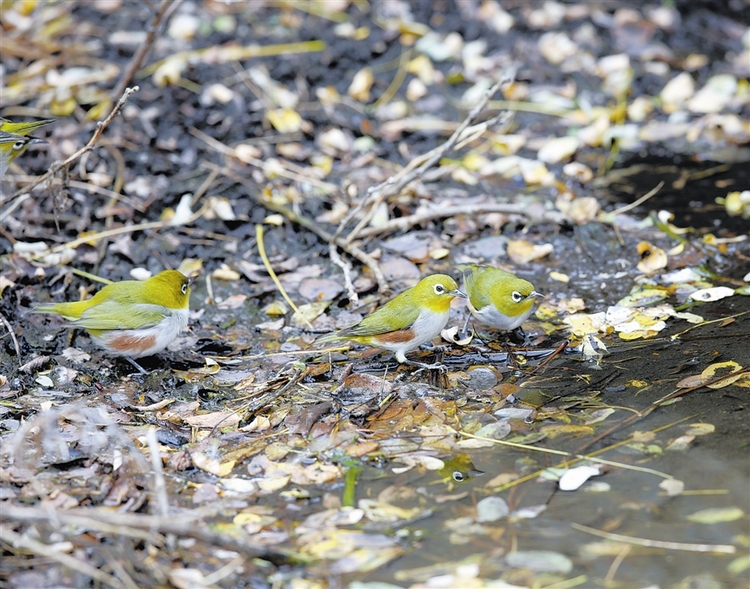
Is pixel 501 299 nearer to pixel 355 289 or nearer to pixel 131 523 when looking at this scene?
pixel 355 289

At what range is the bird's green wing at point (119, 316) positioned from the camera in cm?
525

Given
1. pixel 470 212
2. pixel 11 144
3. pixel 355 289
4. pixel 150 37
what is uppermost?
pixel 150 37

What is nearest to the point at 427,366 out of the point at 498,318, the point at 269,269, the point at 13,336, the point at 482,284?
the point at 498,318

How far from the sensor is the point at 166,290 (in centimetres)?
545

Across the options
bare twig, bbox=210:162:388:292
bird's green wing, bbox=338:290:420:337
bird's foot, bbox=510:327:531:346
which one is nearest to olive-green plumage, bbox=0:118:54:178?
bare twig, bbox=210:162:388:292

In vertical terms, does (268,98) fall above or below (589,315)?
above

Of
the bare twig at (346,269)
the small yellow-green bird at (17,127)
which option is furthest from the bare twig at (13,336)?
the bare twig at (346,269)

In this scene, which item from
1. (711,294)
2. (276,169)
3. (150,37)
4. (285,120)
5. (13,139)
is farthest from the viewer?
(285,120)

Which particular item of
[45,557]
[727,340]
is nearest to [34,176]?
[45,557]

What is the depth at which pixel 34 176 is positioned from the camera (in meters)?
7.31

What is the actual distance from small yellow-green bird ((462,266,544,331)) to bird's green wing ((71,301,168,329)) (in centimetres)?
204

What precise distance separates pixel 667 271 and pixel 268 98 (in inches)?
176

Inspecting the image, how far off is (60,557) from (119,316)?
7.36ft

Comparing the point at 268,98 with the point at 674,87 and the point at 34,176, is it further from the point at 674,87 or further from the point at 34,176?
the point at 674,87
